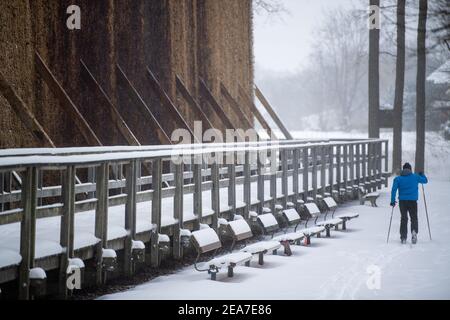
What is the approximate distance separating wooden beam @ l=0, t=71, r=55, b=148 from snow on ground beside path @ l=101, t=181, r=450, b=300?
11.3 ft

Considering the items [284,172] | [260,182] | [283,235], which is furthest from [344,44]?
[283,235]

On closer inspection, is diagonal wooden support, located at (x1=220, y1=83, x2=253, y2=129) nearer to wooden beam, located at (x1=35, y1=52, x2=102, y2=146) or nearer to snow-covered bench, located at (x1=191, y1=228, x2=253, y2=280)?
wooden beam, located at (x1=35, y1=52, x2=102, y2=146)

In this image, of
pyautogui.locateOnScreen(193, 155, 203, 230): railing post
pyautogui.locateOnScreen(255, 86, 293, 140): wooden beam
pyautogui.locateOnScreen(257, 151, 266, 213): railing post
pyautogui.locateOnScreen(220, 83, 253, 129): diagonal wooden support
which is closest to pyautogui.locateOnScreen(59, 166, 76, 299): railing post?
pyautogui.locateOnScreen(193, 155, 203, 230): railing post

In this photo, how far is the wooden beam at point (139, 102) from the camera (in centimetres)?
1794

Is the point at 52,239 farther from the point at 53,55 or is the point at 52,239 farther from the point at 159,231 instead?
the point at 53,55

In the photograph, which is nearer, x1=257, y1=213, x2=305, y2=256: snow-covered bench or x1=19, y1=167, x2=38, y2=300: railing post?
x1=19, y1=167, x2=38, y2=300: railing post

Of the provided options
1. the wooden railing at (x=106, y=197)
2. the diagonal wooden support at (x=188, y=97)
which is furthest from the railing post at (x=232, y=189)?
the diagonal wooden support at (x=188, y=97)

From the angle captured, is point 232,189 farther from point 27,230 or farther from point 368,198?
point 368,198

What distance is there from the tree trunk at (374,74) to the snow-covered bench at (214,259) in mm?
20148

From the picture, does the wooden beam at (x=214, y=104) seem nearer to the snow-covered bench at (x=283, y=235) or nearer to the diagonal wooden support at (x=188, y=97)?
the diagonal wooden support at (x=188, y=97)

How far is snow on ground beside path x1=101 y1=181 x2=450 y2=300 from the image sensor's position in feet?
31.3

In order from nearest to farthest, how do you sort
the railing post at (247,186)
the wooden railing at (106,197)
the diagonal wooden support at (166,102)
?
the wooden railing at (106,197) < the railing post at (247,186) < the diagonal wooden support at (166,102)

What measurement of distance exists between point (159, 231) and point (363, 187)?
13.0 meters

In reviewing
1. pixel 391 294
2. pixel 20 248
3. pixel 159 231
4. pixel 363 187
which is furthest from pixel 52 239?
pixel 363 187
